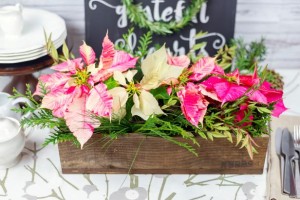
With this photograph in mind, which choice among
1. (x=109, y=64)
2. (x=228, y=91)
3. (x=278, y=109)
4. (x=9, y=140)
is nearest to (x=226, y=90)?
(x=228, y=91)

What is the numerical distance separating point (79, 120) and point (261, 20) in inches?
29.0

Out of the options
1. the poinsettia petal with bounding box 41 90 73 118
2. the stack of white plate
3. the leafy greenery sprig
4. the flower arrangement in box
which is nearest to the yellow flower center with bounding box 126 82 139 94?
the flower arrangement in box

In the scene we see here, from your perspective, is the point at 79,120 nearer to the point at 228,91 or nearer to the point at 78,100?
the point at 78,100

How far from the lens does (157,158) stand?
2.90ft

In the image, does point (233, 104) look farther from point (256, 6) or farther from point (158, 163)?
point (256, 6)

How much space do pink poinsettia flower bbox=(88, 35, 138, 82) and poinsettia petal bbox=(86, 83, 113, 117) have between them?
0.04m

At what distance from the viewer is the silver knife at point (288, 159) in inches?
33.3

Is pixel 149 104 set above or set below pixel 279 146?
above

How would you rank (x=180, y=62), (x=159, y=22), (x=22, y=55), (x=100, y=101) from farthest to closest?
(x=159, y=22), (x=22, y=55), (x=180, y=62), (x=100, y=101)

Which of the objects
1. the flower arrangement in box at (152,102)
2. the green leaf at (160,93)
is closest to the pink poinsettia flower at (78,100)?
the flower arrangement in box at (152,102)

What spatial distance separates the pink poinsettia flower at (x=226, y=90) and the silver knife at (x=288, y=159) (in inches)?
7.2

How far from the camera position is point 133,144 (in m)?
0.86

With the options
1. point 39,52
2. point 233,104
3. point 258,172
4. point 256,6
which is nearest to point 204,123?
point 233,104

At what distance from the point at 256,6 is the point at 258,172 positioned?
0.57 m
